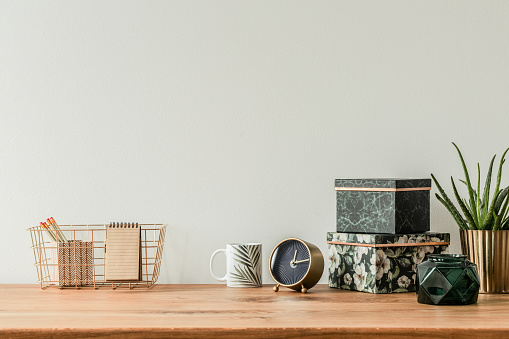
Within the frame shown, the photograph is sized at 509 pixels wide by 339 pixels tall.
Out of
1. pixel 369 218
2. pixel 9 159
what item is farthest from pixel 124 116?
pixel 369 218

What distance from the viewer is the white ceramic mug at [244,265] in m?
1.32

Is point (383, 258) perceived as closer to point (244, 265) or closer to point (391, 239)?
point (391, 239)

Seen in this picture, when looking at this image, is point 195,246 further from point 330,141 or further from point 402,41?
point 402,41

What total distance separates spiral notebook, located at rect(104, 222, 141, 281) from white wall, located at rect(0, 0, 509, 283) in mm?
99

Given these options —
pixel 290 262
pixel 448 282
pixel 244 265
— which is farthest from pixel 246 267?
pixel 448 282

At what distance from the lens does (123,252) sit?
51.6 inches

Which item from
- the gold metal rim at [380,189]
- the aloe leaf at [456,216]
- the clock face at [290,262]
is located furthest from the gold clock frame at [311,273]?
the aloe leaf at [456,216]

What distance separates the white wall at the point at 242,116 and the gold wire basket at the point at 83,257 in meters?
0.03

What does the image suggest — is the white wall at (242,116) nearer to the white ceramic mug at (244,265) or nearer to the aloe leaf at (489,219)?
the white ceramic mug at (244,265)

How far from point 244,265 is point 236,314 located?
326 millimetres

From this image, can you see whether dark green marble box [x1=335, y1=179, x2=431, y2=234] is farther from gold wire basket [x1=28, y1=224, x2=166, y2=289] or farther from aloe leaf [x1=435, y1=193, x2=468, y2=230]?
gold wire basket [x1=28, y1=224, x2=166, y2=289]

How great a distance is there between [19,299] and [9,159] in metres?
0.40

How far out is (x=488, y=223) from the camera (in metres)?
1.24

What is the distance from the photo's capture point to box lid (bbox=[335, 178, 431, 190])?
48.7 inches
